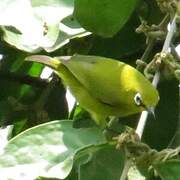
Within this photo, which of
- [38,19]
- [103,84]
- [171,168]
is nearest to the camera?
[171,168]

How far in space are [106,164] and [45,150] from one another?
9 cm

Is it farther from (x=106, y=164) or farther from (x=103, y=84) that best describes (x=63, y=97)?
(x=106, y=164)

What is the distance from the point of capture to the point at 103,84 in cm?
134

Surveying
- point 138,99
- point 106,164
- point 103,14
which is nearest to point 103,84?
point 138,99

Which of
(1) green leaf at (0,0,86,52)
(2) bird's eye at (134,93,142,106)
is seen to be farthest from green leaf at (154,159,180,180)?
(2) bird's eye at (134,93,142,106)

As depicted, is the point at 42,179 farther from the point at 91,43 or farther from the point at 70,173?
the point at 91,43

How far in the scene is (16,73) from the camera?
141 centimetres

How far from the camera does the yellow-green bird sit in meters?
1.29

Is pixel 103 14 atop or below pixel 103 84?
atop

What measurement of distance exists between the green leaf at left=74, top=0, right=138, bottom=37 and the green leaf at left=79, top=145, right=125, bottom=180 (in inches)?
8.8

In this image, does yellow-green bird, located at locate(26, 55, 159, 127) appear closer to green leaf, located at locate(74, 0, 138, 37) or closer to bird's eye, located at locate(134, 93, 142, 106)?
bird's eye, located at locate(134, 93, 142, 106)

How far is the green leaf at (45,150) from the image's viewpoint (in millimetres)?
1022

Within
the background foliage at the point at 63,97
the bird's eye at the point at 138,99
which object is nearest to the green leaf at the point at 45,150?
the background foliage at the point at 63,97

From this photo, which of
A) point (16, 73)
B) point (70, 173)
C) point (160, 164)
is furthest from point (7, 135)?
point (160, 164)
